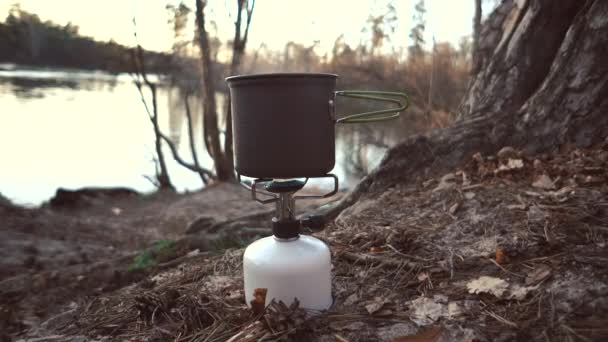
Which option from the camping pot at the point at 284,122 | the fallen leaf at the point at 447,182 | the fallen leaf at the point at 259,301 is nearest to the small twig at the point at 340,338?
the fallen leaf at the point at 259,301

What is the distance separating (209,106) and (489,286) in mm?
7496

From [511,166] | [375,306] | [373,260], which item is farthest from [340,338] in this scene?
[511,166]

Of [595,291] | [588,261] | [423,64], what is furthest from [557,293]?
[423,64]

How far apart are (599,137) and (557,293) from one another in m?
→ 1.38

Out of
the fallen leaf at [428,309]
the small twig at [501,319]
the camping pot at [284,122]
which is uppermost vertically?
the camping pot at [284,122]

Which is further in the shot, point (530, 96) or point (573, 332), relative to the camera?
point (530, 96)

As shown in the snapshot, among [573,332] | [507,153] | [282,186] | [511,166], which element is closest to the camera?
[573,332]

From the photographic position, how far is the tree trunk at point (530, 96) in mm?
2465

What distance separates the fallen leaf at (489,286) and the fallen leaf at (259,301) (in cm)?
71

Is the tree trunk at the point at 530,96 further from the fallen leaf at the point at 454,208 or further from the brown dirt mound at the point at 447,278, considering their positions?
the fallen leaf at the point at 454,208

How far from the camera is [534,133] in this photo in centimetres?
262

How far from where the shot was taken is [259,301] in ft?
4.87

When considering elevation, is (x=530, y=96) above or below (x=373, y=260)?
above

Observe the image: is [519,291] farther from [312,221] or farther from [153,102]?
[153,102]
